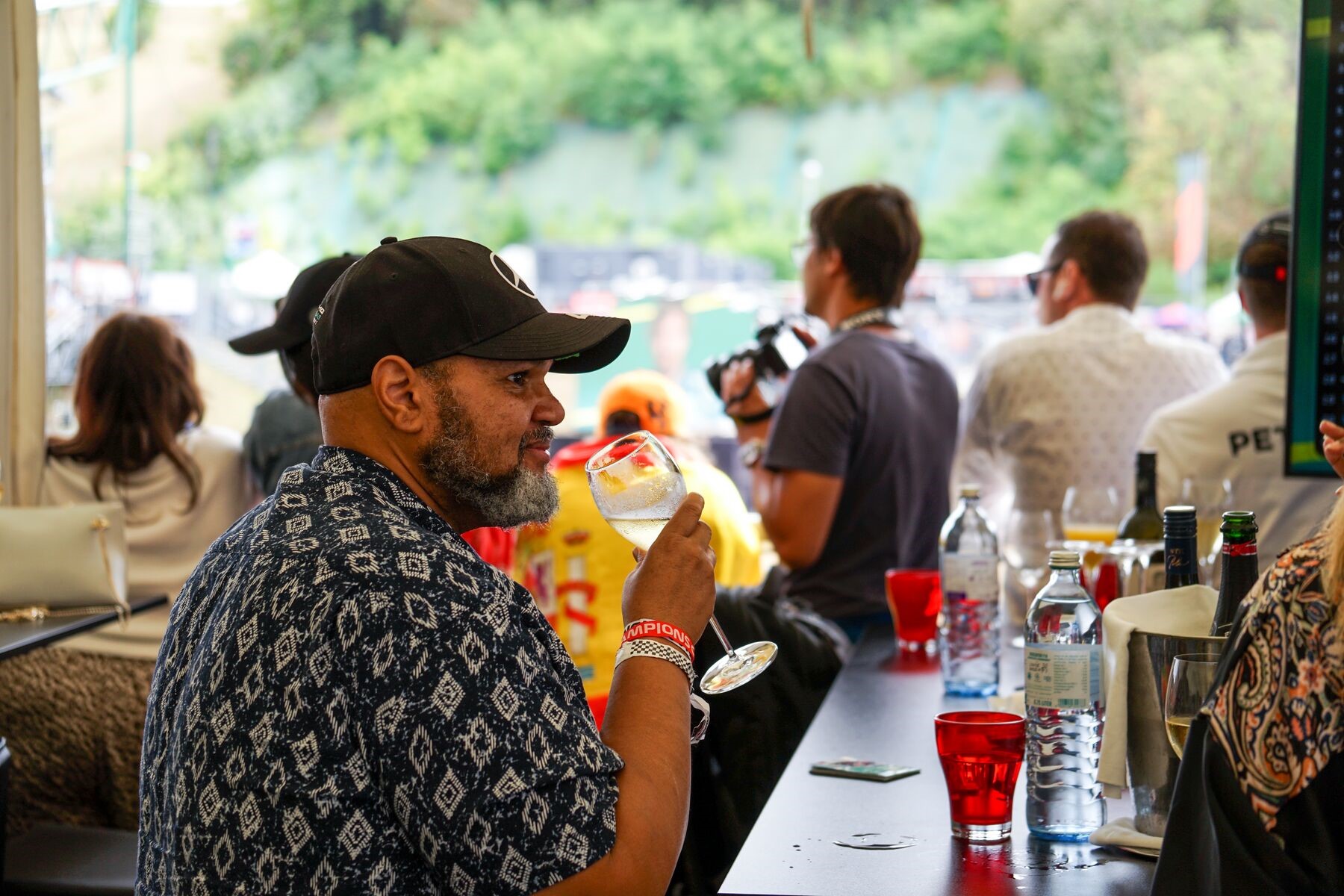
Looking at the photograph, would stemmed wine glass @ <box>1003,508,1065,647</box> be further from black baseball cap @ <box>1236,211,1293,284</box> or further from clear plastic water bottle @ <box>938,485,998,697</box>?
black baseball cap @ <box>1236,211,1293,284</box>

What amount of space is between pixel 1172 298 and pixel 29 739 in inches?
804

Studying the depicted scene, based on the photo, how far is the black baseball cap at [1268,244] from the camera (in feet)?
7.32

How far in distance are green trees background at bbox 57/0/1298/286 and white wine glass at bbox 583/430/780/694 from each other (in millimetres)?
20074

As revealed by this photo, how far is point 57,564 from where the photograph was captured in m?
2.38

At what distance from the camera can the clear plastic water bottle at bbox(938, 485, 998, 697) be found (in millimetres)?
1722

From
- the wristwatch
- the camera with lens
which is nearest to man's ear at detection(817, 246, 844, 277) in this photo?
the camera with lens

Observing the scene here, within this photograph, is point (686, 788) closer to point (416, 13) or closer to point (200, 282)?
point (200, 282)

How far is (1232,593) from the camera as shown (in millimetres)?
1056

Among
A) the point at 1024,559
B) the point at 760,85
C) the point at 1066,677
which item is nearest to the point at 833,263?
the point at 1024,559

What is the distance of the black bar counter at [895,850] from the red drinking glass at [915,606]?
0.45 metres

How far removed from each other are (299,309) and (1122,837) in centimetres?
151

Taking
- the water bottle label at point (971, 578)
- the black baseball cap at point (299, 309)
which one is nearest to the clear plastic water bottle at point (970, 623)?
the water bottle label at point (971, 578)

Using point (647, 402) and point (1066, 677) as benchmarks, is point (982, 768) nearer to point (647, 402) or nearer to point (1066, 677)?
point (1066, 677)

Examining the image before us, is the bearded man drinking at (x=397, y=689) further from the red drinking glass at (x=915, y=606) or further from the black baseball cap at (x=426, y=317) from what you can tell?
the red drinking glass at (x=915, y=606)
